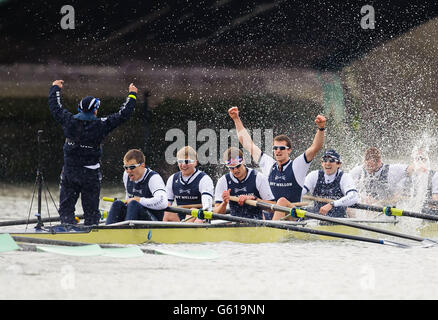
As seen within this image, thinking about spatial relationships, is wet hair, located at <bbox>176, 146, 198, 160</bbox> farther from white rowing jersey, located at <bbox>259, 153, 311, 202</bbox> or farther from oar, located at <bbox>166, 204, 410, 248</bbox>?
white rowing jersey, located at <bbox>259, 153, 311, 202</bbox>

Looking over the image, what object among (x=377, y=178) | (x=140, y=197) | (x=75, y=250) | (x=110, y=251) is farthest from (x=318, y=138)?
(x=75, y=250)

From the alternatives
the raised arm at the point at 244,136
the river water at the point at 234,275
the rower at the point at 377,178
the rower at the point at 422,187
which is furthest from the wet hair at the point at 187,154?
the rower at the point at 422,187

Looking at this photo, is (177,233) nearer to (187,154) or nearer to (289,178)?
(187,154)

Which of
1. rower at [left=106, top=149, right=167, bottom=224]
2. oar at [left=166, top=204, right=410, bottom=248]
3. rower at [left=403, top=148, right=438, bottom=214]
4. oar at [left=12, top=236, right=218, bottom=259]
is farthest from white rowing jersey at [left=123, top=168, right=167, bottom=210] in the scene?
rower at [left=403, top=148, right=438, bottom=214]

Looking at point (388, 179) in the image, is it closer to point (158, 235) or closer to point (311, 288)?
point (158, 235)

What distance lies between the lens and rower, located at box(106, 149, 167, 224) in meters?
7.86

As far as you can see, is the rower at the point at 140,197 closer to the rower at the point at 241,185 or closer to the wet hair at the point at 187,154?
the wet hair at the point at 187,154

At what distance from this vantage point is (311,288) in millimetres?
5711

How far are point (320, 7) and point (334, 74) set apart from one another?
2622mm

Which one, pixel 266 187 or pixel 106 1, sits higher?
pixel 106 1

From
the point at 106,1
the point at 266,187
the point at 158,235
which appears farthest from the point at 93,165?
the point at 106,1

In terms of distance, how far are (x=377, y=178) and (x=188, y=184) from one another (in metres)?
3.11

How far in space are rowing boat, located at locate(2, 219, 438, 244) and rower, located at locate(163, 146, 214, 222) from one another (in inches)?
19.5

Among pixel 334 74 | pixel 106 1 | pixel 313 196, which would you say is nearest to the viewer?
pixel 313 196
